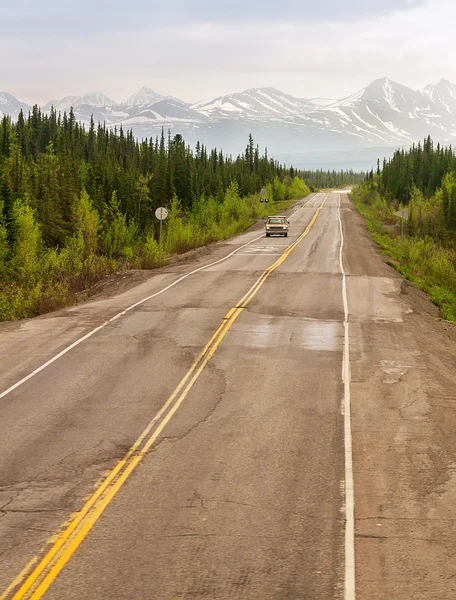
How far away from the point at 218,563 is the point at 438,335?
565 inches

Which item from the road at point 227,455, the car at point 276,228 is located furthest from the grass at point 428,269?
the road at point 227,455

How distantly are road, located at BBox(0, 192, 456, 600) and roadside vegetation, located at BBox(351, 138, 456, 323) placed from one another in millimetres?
9490

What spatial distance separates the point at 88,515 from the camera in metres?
8.67

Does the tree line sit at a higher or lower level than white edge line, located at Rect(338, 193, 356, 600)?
higher

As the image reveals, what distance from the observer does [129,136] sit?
529 feet

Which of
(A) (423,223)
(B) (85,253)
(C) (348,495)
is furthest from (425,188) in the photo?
(C) (348,495)

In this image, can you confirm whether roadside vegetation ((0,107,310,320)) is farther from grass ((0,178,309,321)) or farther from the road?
the road

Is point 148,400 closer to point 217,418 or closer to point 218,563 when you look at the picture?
point 217,418

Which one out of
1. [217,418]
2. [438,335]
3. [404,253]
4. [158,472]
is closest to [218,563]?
[158,472]

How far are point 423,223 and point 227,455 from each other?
228 ft

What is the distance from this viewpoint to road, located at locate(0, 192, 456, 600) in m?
7.44

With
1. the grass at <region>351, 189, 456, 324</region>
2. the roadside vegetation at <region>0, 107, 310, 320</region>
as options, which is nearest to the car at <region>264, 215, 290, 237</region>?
the roadside vegetation at <region>0, 107, 310, 320</region>

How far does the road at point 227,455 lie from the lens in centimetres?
744

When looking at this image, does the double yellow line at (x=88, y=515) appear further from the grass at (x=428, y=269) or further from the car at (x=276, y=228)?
the car at (x=276, y=228)
